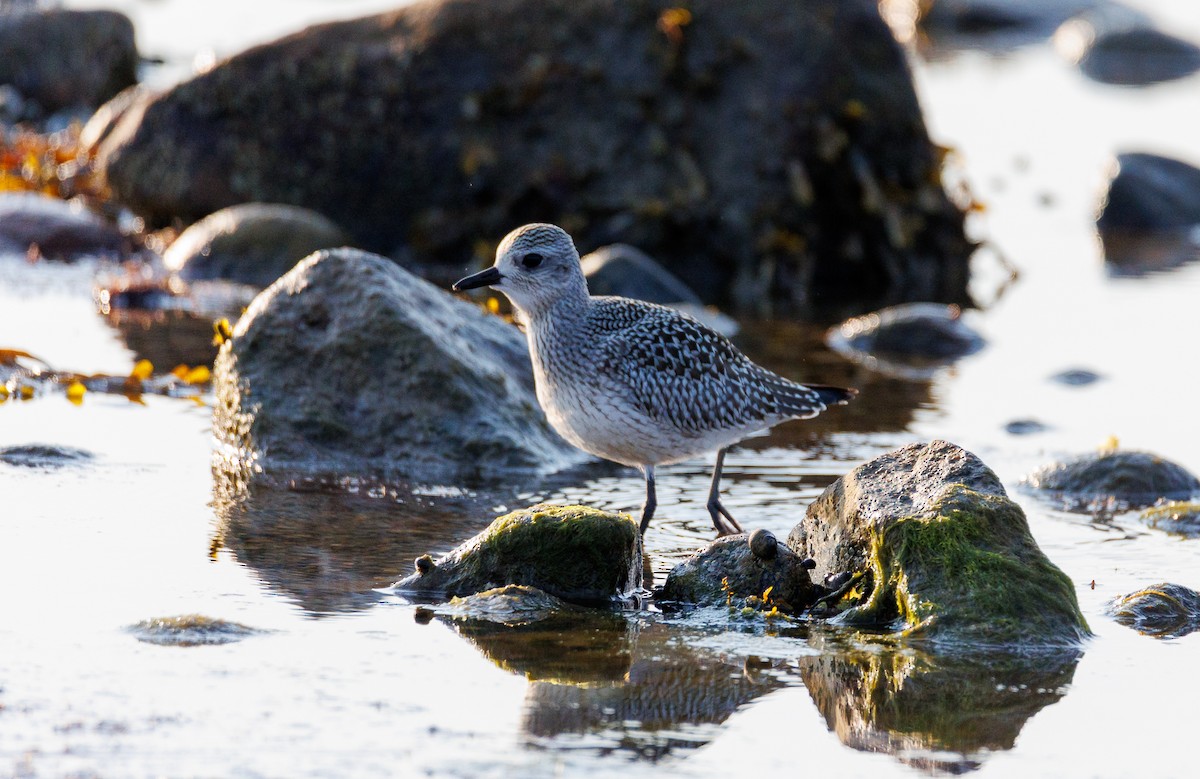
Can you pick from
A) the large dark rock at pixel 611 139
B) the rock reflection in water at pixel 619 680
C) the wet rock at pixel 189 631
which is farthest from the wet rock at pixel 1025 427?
the wet rock at pixel 189 631

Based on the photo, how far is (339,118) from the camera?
50.4ft

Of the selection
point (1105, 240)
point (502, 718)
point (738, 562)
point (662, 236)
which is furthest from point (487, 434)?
point (1105, 240)

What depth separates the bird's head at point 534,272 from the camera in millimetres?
8070

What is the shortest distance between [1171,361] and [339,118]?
304 inches

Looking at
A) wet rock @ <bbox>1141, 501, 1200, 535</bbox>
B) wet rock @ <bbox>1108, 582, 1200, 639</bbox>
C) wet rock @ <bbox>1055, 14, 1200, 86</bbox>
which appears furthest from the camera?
wet rock @ <bbox>1055, 14, 1200, 86</bbox>

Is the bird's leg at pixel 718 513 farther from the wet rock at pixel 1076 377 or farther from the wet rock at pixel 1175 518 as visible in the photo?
the wet rock at pixel 1076 377

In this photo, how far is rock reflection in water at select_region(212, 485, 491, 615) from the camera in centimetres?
717

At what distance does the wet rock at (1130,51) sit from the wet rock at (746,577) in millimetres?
23485

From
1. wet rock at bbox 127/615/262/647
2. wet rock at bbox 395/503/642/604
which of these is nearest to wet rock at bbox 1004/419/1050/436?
wet rock at bbox 395/503/642/604

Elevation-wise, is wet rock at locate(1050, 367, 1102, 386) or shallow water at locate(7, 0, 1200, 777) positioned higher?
wet rock at locate(1050, 367, 1102, 386)

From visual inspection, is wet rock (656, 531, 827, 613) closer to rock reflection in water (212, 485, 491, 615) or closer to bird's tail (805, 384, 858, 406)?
rock reflection in water (212, 485, 491, 615)

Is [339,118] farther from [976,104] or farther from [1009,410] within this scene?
[976,104]

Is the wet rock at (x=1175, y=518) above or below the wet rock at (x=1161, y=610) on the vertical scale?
above

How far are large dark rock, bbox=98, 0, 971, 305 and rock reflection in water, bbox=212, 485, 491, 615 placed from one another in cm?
654
